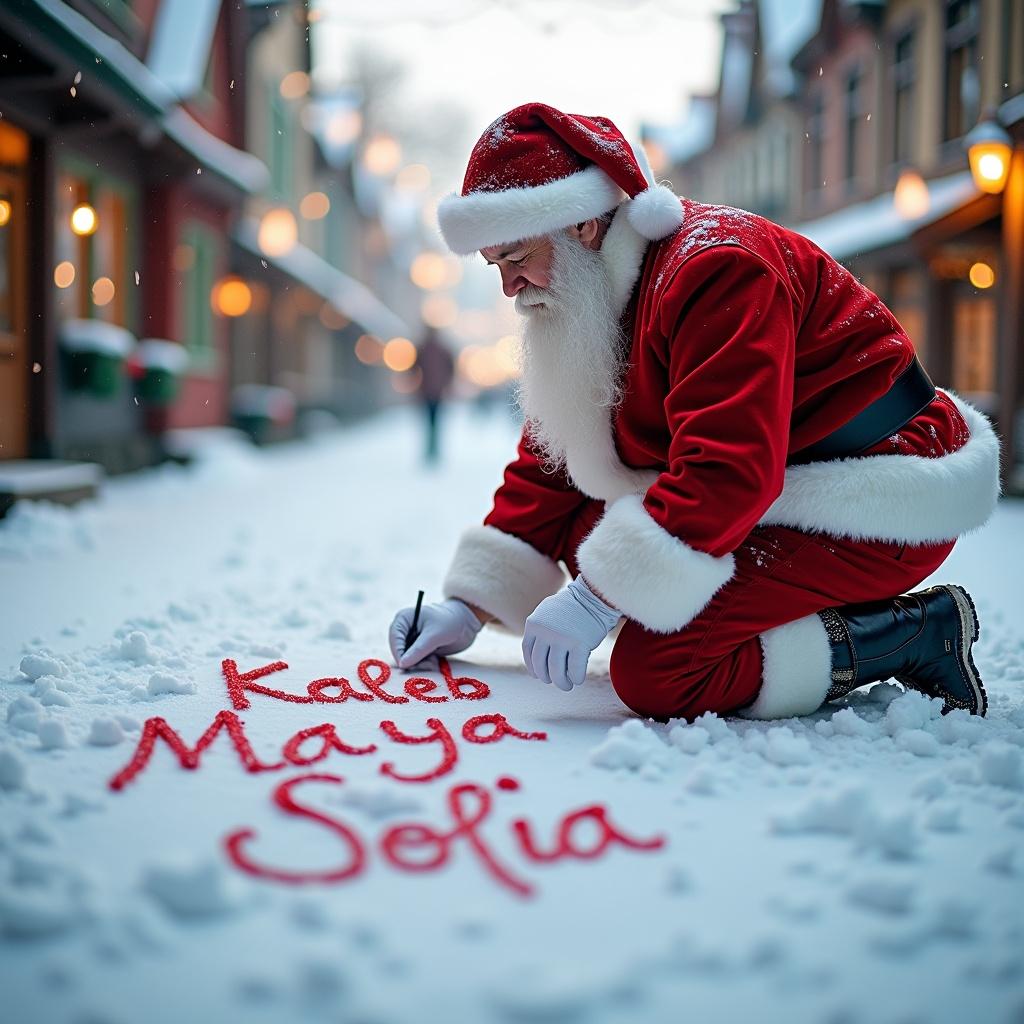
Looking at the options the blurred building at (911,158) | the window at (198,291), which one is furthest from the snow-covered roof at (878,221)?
the window at (198,291)

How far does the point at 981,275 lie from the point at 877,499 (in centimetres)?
730

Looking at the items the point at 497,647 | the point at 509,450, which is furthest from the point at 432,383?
the point at 497,647

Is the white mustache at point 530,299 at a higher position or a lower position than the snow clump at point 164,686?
higher

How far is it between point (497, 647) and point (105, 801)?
1.57 m

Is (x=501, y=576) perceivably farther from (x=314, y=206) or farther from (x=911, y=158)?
(x=314, y=206)

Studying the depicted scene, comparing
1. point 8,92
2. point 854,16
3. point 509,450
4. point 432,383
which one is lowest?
point 509,450

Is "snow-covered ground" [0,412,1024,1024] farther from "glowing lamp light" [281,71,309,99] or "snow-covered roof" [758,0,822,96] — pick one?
"glowing lamp light" [281,71,309,99]

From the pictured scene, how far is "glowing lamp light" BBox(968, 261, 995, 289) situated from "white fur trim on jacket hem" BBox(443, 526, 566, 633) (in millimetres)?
6825

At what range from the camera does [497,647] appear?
3.22 meters

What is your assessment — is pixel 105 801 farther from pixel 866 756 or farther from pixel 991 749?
pixel 991 749

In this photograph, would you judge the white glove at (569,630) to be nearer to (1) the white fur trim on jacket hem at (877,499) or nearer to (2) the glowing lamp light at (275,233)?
(1) the white fur trim on jacket hem at (877,499)

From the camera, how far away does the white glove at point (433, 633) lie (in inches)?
109

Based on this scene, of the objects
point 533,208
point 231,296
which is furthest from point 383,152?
point 533,208

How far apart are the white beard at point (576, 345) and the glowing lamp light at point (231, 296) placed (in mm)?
10626
